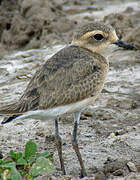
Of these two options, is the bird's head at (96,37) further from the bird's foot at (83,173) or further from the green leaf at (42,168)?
the green leaf at (42,168)

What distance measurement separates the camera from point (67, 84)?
4.34 metres

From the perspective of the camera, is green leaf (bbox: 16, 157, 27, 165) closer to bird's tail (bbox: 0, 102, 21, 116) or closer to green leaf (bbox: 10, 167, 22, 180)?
green leaf (bbox: 10, 167, 22, 180)

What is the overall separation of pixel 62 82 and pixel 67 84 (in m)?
0.06

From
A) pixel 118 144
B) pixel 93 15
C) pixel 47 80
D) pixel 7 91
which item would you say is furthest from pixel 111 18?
pixel 47 80

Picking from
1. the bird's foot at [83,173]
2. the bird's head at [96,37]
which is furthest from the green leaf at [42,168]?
the bird's head at [96,37]

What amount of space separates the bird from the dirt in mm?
532

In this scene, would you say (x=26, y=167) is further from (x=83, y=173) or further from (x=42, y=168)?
(x=83, y=173)

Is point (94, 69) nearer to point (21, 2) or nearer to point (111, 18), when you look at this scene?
point (111, 18)

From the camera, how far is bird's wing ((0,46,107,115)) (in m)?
4.23

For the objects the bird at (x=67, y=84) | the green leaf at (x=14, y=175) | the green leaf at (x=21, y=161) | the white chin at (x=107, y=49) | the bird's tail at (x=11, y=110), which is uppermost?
the white chin at (x=107, y=49)

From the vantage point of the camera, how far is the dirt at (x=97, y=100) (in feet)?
16.3

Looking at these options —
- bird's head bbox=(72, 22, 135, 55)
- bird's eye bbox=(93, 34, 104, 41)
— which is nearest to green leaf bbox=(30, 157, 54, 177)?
bird's head bbox=(72, 22, 135, 55)

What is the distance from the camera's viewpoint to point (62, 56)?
15.0 feet

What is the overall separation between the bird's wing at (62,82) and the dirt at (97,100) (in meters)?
0.88
